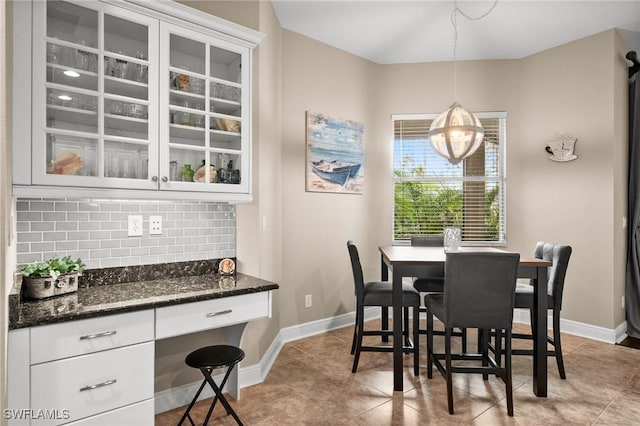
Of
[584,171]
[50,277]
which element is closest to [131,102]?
[50,277]

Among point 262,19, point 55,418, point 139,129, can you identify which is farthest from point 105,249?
point 262,19

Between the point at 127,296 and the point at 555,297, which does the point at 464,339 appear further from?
the point at 127,296

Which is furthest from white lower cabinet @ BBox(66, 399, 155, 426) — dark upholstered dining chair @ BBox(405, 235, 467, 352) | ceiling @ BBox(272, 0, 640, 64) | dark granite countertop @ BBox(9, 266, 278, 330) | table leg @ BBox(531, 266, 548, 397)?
ceiling @ BBox(272, 0, 640, 64)

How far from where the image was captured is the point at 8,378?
4.66 ft

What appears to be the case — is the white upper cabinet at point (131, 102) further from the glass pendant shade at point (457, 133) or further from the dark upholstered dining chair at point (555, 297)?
the dark upholstered dining chair at point (555, 297)

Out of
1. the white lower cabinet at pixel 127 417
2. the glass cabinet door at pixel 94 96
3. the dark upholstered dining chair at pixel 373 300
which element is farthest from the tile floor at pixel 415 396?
the glass cabinet door at pixel 94 96

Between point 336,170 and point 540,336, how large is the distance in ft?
7.66

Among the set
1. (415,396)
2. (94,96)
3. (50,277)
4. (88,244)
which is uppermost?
(94,96)

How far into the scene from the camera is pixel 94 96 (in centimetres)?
Result: 185

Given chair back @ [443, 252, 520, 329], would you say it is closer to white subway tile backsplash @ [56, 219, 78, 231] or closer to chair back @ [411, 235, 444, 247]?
chair back @ [411, 235, 444, 247]

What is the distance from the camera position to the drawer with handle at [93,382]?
1.50 meters

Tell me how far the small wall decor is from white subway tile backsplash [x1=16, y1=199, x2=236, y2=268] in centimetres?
342

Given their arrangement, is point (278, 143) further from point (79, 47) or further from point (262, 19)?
point (79, 47)

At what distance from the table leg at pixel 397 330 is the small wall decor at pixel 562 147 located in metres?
2.51
